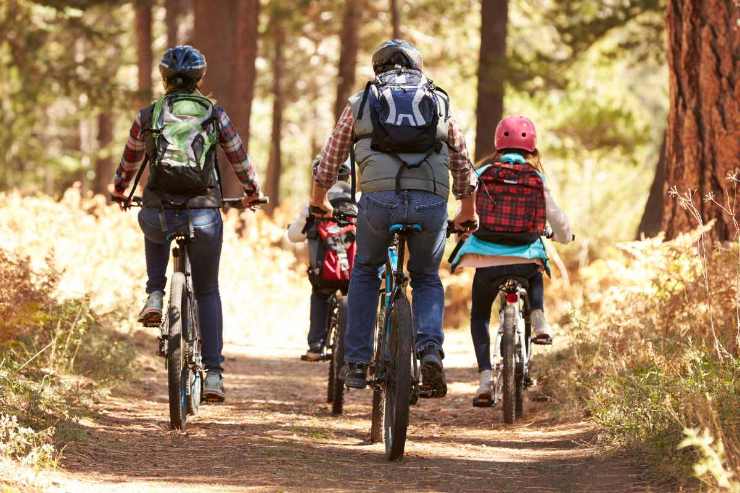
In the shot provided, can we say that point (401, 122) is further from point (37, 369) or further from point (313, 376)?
point (313, 376)

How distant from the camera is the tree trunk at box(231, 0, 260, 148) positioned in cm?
2036

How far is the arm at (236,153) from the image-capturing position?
746 centimetres

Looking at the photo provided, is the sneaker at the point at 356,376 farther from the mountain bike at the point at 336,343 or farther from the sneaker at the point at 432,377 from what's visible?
the mountain bike at the point at 336,343

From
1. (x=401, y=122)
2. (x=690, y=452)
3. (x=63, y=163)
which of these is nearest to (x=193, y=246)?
(x=401, y=122)

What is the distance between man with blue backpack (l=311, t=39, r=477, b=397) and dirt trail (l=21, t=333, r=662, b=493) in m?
0.54

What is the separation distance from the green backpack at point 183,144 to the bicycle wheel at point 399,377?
147 cm

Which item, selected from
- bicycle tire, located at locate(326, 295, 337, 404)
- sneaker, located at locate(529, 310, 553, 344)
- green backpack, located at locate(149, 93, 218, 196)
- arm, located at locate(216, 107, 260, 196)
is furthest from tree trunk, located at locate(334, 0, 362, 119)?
green backpack, located at locate(149, 93, 218, 196)

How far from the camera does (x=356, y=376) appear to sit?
268 inches

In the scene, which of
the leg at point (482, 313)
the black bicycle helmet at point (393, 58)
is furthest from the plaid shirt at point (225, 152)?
the leg at point (482, 313)

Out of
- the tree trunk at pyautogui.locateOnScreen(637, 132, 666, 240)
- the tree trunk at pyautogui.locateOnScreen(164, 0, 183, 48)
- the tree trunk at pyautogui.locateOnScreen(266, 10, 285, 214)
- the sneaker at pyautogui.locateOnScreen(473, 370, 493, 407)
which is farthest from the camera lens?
the tree trunk at pyautogui.locateOnScreen(266, 10, 285, 214)

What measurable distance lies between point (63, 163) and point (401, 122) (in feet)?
107

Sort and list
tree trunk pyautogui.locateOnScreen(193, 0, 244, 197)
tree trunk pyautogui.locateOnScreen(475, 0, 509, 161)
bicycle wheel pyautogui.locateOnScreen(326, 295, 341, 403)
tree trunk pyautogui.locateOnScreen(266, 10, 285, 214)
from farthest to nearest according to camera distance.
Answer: tree trunk pyautogui.locateOnScreen(266, 10, 285, 214) → tree trunk pyautogui.locateOnScreen(193, 0, 244, 197) → tree trunk pyautogui.locateOnScreen(475, 0, 509, 161) → bicycle wheel pyautogui.locateOnScreen(326, 295, 341, 403)

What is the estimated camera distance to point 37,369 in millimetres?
8578

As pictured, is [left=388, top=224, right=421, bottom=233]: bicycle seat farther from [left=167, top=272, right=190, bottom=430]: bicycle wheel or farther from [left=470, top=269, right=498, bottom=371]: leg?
[left=470, top=269, right=498, bottom=371]: leg
